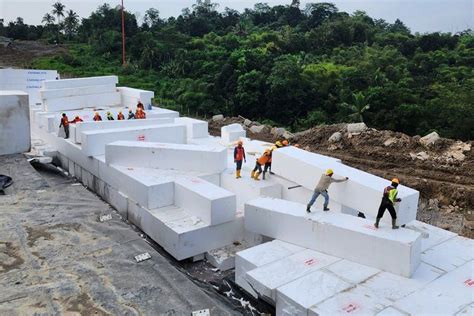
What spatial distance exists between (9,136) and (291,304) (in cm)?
1170

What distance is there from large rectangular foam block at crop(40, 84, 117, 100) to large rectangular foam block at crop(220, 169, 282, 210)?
35.3 ft

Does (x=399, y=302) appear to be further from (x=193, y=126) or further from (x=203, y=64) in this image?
(x=203, y=64)

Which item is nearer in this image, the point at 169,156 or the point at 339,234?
the point at 339,234

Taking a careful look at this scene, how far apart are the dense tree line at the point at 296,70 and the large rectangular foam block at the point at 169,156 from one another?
17223 mm

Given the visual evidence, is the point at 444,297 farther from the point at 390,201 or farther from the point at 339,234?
the point at 339,234

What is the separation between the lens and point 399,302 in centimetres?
616

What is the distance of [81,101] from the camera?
19312 mm

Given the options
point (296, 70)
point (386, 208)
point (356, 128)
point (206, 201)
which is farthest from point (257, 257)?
point (296, 70)

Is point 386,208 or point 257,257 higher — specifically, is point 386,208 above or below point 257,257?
above

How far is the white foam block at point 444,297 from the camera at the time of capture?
600 centimetres

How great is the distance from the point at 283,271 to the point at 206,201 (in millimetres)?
2289

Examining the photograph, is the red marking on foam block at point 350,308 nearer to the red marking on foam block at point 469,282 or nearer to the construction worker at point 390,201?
the construction worker at point 390,201

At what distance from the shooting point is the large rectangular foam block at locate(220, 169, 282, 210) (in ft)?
32.6

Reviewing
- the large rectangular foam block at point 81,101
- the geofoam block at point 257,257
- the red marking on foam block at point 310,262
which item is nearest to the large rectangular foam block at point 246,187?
the geofoam block at point 257,257
